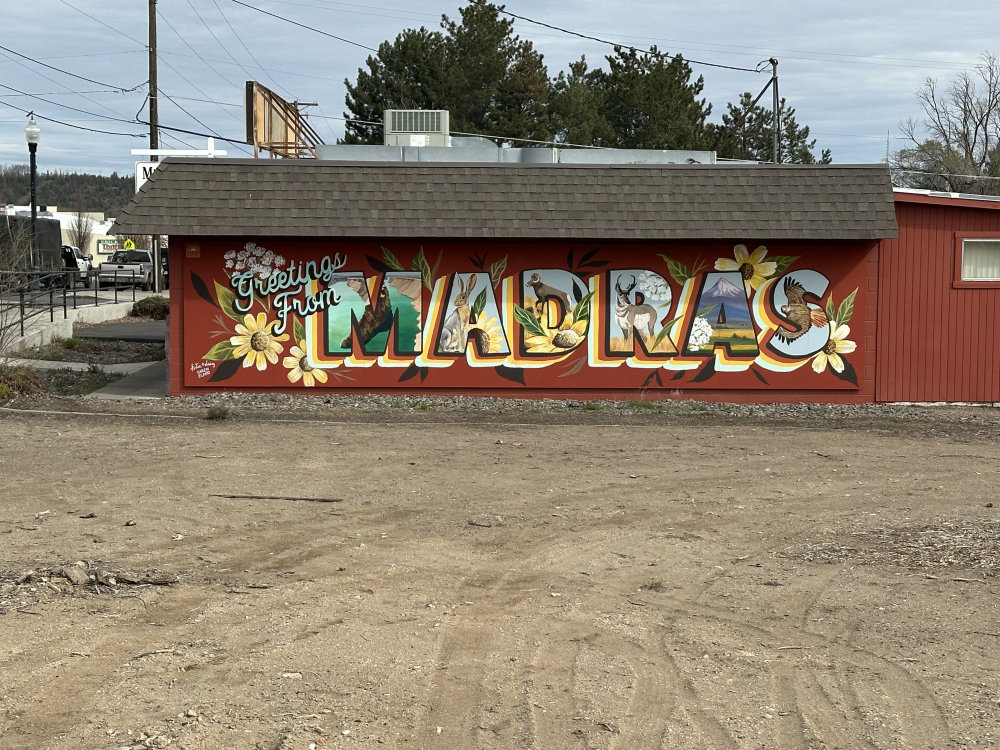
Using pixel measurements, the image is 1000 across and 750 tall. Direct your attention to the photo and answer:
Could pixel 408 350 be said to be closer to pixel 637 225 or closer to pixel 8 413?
pixel 637 225

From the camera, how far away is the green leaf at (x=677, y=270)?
59.6ft

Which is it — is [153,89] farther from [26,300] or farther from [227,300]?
[227,300]

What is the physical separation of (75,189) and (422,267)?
169m

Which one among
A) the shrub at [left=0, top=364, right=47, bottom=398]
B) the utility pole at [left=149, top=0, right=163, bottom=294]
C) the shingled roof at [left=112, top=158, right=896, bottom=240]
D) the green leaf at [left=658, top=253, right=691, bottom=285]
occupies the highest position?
the utility pole at [left=149, top=0, right=163, bottom=294]

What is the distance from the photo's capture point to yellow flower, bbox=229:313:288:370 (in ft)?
59.3

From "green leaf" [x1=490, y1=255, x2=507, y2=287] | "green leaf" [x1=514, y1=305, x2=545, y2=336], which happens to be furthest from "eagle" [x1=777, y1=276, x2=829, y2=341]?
"green leaf" [x1=490, y1=255, x2=507, y2=287]

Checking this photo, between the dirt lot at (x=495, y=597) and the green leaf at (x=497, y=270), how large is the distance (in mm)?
5235

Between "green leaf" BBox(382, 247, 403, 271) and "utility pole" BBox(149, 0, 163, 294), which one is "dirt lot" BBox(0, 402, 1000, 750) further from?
"utility pole" BBox(149, 0, 163, 294)

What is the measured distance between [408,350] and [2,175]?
507 ft

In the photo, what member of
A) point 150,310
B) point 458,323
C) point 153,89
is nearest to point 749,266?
point 458,323

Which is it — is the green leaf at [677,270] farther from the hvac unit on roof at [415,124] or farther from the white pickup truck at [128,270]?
the white pickup truck at [128,270]

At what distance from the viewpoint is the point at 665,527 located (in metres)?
9.64

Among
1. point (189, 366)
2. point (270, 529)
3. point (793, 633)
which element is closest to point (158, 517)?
point (270, 529)

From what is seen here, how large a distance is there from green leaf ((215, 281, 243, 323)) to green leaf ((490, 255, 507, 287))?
159 inches
